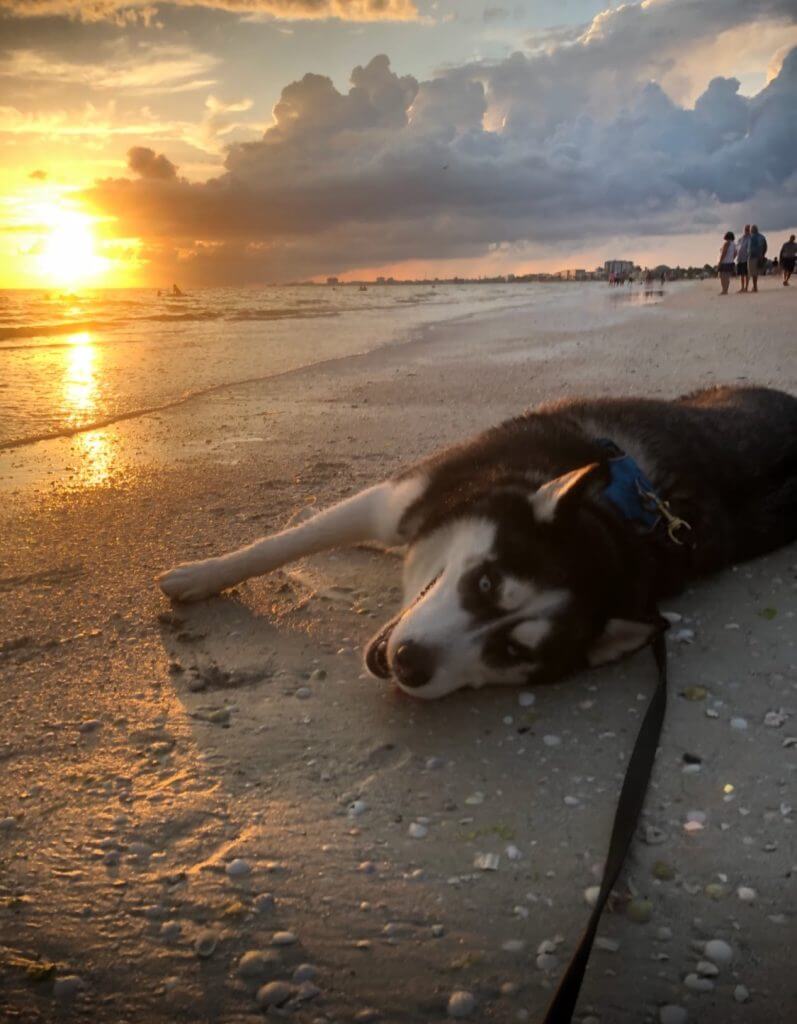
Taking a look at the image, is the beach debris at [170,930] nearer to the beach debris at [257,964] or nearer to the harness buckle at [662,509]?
the beach debris at [257,964]

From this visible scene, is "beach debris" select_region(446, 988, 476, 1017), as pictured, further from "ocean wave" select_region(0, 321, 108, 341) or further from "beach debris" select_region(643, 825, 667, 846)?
"ocean wave" select_region(0, 321, 108, 341)

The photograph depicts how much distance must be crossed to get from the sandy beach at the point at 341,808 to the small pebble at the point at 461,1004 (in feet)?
0.09

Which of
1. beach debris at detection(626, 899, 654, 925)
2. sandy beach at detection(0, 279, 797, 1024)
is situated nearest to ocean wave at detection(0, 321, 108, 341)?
sandy beach at detection(0, 279, 797, 1024)

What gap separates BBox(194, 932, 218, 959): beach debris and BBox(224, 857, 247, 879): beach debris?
0.21 m

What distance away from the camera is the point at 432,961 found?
2074mm

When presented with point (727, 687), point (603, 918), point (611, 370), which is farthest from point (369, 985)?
point (611, 370)

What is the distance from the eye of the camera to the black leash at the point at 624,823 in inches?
70.6

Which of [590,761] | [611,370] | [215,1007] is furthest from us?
[611,370]

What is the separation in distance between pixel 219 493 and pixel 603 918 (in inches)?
173

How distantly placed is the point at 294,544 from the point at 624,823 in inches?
87.6

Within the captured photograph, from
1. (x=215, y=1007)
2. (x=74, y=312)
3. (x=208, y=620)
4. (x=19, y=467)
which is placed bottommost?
(x=215, y=1007)

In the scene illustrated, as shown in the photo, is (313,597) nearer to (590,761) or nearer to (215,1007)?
(590,761)

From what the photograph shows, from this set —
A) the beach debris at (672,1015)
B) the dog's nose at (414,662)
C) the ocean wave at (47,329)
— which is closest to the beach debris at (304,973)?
the beach debris at (672,1015)

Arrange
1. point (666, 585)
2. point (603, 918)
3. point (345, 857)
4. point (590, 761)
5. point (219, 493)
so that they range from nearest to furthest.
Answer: point (603, 918)
point (345, 857)
point (590, 761)
point (666, 585)
point (219, 493)
